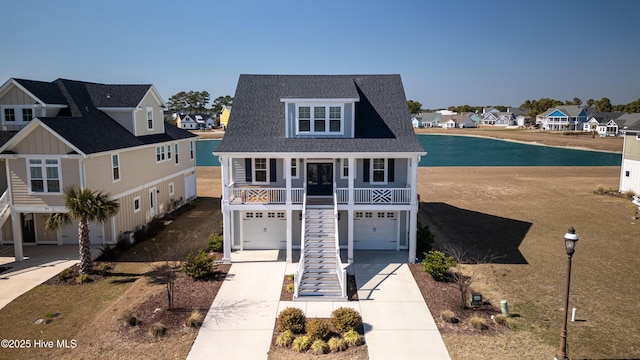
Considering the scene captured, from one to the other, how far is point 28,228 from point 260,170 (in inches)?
498

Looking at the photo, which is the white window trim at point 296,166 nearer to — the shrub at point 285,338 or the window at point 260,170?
the window at point 260,170

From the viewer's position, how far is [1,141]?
22.7 meters

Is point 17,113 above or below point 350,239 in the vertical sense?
above

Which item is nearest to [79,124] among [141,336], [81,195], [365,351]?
[81,195]

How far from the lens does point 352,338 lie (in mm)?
12984

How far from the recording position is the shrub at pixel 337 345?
496 inches

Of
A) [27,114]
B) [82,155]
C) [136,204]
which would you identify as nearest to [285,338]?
[82,155]

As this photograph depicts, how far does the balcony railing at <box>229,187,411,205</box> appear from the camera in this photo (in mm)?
20672

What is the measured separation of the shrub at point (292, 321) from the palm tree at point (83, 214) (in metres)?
9.65

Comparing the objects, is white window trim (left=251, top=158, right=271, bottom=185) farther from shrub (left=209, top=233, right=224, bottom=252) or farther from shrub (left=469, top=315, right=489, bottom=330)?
shrub (left=469, top=315, right=489, bottom=330)

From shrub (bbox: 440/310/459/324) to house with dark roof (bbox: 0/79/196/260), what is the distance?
16.9 metres

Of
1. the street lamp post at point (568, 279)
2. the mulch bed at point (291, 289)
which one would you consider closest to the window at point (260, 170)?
the mulch bed at point (291, 289)

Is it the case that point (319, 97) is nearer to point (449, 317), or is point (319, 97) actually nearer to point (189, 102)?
point (449, 317)

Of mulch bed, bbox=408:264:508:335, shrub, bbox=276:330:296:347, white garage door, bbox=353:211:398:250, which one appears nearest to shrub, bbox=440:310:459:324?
mulch bed, bbox=408:264:508:335
